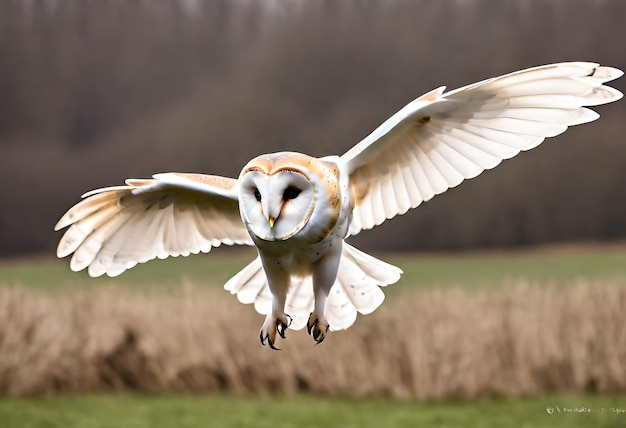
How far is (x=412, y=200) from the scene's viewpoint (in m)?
2.38

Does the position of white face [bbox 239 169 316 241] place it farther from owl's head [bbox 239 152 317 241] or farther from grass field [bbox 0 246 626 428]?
grass field [bbox 0 246 626 428]

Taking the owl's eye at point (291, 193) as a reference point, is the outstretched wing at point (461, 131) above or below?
above

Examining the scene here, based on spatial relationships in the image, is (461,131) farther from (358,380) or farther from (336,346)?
(358,380)

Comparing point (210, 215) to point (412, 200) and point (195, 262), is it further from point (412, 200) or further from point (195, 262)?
point (195, 262)

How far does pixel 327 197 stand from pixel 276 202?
0.43ft

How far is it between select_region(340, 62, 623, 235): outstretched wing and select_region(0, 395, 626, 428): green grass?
3800 millimetres

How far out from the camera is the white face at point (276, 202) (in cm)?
178

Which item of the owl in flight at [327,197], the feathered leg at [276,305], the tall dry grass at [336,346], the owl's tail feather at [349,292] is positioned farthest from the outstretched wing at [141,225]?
the tall dry grass at [336,346]

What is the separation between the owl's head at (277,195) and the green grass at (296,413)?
4282 millimetres

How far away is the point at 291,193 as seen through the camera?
1.85 metres

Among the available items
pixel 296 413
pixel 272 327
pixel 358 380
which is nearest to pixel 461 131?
pixel 272 327

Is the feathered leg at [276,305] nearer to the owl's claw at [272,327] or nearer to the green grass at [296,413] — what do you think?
the owl's claw at [272,327]

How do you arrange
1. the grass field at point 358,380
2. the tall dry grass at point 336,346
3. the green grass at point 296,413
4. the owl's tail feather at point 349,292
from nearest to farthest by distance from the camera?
the owl's tail feather at point 349,292
the green grass at point 296,413
the grass field at point 358,380
the tall dry grass at point 336,346

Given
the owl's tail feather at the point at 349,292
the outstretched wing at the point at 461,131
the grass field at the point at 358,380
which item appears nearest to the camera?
the outstretched wing at the point at 461,131
